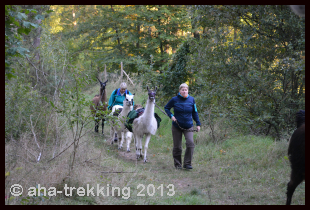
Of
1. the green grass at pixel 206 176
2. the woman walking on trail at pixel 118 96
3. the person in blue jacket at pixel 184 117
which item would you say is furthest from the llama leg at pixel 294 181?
the woman walking on trail at pixel 118 96

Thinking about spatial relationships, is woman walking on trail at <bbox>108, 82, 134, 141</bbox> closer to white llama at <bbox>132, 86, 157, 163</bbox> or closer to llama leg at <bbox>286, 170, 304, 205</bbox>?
white llama at <bbox>132, 86, 157, 163</bbox>

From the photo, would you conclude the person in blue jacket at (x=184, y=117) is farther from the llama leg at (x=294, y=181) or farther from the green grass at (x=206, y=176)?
the llama leg at (x=294, y=181)

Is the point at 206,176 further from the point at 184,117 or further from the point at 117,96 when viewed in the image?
the point at 117,96

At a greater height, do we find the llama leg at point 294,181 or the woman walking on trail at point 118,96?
the woman walking on trail at point 118,96

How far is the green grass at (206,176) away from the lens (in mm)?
4828

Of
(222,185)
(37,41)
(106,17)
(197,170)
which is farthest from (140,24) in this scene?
(222,185)

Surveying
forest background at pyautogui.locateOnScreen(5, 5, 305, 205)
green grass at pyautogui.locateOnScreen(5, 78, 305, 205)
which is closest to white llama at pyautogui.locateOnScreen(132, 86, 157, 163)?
green grass at pyautogui.locateOnScreen(5, 78, 305, 205)

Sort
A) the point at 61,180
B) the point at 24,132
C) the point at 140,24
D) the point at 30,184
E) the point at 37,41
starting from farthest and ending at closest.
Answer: the point at 140,24, the point at 37,41, the point at 24,132, the point at 61,180, the point at 30,184

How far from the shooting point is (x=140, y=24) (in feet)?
59.1

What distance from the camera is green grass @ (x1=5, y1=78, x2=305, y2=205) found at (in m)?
4.83

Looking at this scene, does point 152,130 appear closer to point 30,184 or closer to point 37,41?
point 30,184

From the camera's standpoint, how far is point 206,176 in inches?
263
